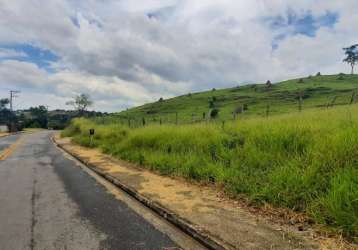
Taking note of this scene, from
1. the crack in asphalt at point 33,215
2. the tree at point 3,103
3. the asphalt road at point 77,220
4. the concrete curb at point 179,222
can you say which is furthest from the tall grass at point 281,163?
the tree at point 3,103

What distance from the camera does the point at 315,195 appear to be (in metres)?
5.04

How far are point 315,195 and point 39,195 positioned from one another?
5.77 metres

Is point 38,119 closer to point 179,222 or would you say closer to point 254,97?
point 254,97

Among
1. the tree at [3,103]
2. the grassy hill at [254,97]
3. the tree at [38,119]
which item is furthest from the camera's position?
the tree at [3,103]

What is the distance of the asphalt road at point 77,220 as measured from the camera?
4.35 metres

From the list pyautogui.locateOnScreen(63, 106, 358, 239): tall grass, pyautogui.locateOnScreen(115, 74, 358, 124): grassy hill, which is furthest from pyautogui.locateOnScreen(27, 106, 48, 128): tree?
pyautogui.locateOnScreen(63, 106, 358, 239): tall grass

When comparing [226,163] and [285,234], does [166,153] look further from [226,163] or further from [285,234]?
[285,234]

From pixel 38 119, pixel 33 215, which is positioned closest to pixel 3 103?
pixel 38 119

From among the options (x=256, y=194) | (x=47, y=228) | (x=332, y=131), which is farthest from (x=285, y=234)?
(x=47, y=228)

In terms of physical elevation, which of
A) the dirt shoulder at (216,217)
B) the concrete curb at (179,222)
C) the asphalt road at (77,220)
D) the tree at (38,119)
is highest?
the tree at (38,119)

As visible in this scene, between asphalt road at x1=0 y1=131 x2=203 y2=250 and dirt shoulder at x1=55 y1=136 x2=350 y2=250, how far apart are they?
0.33 meters

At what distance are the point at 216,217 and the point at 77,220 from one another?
2.36m

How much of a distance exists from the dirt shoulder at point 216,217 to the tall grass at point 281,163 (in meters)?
0.43

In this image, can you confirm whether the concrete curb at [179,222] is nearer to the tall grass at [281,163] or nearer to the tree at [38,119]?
the tall grass at [281,163]
